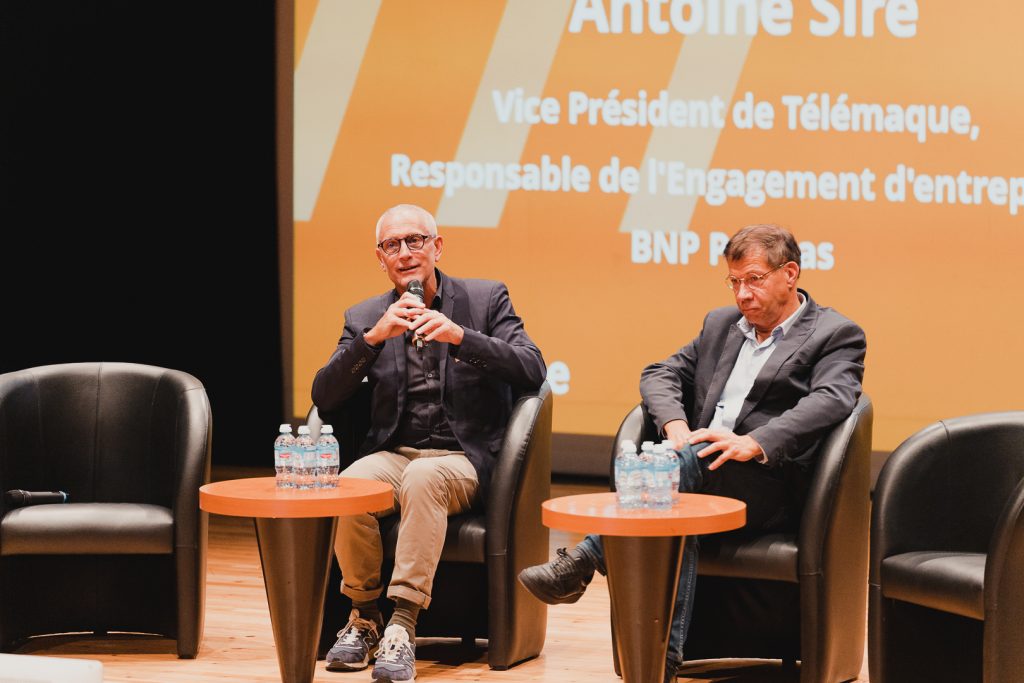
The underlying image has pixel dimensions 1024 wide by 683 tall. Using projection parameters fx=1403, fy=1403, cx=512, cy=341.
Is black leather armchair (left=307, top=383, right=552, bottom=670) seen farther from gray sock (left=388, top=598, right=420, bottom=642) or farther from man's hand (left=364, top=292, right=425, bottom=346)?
man's hand (left=364, top=292, right=425, bottom=346)

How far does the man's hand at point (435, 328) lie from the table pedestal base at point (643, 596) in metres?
0.85

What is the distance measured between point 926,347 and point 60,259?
440cm

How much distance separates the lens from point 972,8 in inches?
220

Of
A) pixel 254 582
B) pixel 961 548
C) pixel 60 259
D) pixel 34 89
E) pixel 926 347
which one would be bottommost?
pixel 254 582

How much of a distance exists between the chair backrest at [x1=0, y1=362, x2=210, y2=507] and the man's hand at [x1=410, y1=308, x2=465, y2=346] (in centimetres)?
83

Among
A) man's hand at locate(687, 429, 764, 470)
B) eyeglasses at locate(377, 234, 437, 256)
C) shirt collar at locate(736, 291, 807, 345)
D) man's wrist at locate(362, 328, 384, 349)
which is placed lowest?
man's hand at locate(687, 429, 764, 470)

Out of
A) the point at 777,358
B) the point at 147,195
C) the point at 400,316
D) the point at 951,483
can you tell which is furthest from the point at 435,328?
the point at 147,195

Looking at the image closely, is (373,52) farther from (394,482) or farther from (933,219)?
(394,482)

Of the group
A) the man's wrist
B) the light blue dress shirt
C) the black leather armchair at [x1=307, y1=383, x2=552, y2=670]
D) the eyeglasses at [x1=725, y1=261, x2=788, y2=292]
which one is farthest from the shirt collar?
the man's wrist

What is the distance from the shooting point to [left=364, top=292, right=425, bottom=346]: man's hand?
3736 mm

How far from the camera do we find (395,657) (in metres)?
3.56

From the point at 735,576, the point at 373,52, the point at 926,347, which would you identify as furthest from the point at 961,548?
the point at 373,52

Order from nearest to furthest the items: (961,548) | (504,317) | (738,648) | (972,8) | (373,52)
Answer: (961,548)
(738,648)
(504,317)
(972,8)
(373,52)

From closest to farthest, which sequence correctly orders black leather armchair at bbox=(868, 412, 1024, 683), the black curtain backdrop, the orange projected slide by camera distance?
black leather armchair at bbox=(868, 412, 1024, 683) → the orange projected slide → the black curtain backdrop
